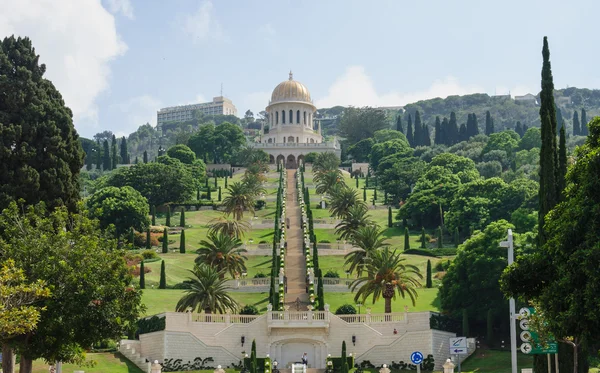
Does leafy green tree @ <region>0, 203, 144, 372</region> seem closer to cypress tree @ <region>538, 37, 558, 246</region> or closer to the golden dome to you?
cypress tree @ <region>538, 37, 558, 246</region>

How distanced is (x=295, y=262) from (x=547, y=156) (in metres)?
35.3

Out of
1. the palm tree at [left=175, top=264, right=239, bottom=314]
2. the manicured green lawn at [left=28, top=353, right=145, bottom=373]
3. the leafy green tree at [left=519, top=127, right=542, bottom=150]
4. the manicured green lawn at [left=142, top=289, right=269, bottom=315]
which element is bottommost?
the manicured green lawn at [left=28, top=353, right=145, bottom=373]

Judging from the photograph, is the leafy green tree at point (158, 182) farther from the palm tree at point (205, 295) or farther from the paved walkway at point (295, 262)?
the palm tree at point (205, 295)

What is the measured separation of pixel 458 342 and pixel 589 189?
13.8m

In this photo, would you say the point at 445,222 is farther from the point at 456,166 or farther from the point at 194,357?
the point at 194,357

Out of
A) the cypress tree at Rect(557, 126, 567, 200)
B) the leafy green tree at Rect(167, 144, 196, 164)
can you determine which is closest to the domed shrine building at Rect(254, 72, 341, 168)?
the leafy green tree at Rect(167, 144, 196, 164)

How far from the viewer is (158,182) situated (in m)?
99.5

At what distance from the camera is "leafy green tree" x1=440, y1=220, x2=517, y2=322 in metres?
51.8

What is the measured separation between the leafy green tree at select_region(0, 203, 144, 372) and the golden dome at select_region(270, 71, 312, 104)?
12495cm

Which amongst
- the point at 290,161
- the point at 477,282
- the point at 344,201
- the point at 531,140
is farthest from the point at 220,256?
the point at 290,161

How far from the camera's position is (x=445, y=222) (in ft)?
266

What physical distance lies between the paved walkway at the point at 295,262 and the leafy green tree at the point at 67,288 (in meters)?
21.7

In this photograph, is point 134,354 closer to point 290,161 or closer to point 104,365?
point 104,365

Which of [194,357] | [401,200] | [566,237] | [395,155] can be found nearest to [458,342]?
[566,237]
